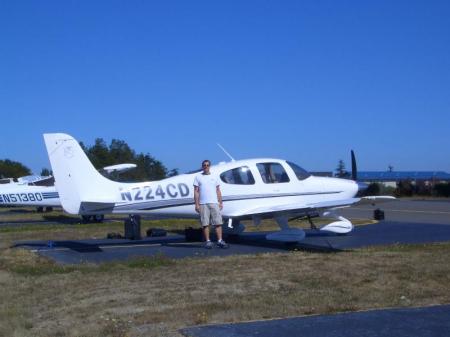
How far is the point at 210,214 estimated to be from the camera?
13.1 m

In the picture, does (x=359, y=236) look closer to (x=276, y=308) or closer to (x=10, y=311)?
(x=276, y=308)

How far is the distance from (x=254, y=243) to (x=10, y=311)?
8053 millimetres

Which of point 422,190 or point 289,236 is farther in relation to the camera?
point 422,190

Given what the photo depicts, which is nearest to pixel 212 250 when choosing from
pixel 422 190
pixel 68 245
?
pixel 68 245

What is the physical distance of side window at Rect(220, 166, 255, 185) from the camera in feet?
47.6

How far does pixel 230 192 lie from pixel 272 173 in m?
1.20

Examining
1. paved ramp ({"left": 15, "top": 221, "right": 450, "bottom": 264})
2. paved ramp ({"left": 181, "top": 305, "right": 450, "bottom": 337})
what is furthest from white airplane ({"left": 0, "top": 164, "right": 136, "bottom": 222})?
paved ramp ({"left": 181, "top": 305, "right": 450, "bottom": 337})

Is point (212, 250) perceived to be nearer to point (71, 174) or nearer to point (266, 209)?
point (266, 209)

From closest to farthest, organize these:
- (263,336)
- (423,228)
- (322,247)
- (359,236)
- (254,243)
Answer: (263,336)
(322,247)
(254,243)
(359,236)
(423,228)

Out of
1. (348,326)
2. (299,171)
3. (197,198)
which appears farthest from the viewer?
(299,171)

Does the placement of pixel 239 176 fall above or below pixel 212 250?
above

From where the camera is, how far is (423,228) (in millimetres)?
17500

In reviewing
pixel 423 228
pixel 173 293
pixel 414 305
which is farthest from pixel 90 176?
pixel 423 228

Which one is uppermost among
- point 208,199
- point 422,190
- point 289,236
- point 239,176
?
point 239,176
